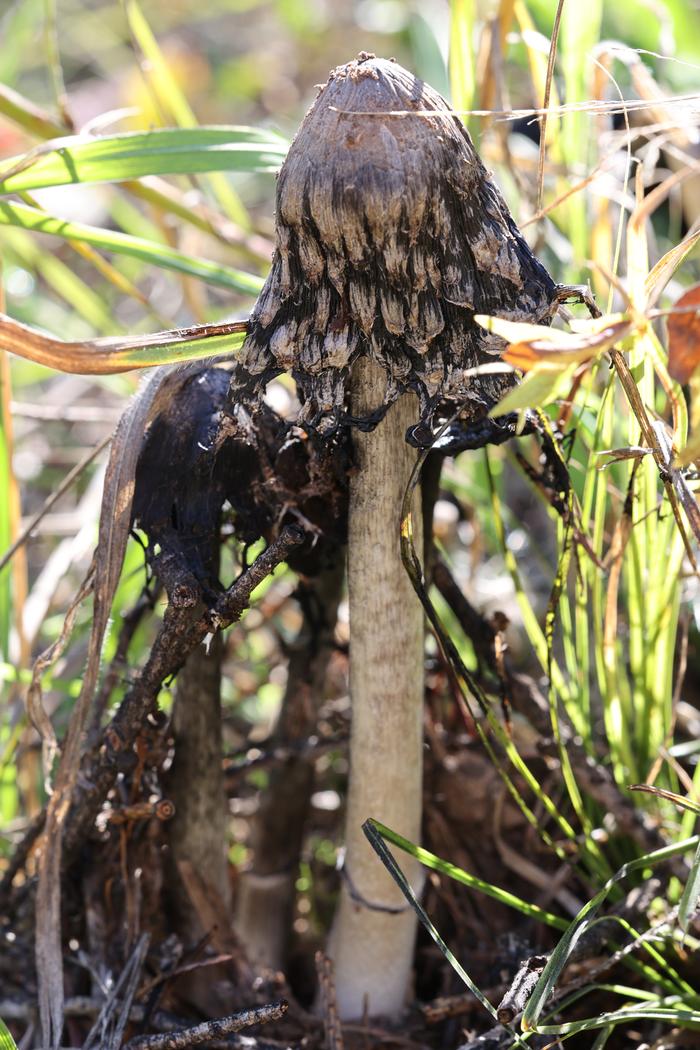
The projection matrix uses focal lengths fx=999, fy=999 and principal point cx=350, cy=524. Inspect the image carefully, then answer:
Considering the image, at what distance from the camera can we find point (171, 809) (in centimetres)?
129

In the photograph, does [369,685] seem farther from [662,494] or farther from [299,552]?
[662,494]

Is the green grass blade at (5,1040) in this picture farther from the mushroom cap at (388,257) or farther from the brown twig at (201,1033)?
the mushroom cap at (388,257)

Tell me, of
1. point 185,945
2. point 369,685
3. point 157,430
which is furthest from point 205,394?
point 185,945

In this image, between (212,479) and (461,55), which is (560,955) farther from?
(461,55)

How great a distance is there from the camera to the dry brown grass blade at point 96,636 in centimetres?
110

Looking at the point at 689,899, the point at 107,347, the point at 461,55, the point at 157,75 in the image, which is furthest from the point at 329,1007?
the point at 157,75

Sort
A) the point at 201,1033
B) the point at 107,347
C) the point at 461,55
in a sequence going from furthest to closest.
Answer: the point at 461,55 < the point at 201,1033 < the point at 107,347

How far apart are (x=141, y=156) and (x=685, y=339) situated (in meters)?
Result: 0.79

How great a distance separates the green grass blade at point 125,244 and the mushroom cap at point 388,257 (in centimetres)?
39

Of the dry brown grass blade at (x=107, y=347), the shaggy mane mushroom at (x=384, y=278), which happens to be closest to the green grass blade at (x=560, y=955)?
the shaggy mane mushroom at (x=384, y=278)

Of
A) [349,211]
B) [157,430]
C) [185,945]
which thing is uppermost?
[349,211]

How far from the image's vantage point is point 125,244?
1314 millimetres

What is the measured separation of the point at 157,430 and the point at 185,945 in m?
0.74

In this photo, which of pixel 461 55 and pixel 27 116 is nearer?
pixel 461 55
